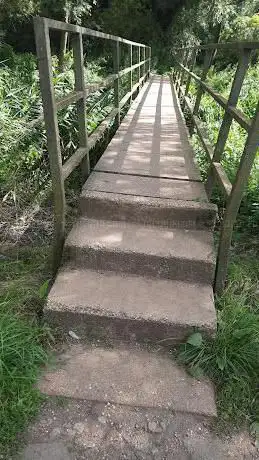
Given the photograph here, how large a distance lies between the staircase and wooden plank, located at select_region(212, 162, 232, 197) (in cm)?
23

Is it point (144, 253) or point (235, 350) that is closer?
point (235, 350)

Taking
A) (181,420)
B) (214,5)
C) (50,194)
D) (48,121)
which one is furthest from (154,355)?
(214,5)

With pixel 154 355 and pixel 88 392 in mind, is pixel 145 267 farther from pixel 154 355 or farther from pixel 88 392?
pixel 88 392

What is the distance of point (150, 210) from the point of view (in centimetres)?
285

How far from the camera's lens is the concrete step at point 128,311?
2.29m

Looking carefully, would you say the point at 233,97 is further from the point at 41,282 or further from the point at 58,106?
the point at 41,282

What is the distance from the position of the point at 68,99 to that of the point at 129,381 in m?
1.82

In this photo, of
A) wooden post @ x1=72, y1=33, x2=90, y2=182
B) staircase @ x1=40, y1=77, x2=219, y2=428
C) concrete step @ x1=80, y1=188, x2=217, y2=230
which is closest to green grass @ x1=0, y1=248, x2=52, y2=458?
staircase @ x1=40, y1=77, x2=219, y2=428

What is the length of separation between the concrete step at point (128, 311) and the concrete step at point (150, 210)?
22.7 inches

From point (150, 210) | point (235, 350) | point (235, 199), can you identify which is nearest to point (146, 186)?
point (150, 210)

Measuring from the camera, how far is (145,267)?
2602 millimetres

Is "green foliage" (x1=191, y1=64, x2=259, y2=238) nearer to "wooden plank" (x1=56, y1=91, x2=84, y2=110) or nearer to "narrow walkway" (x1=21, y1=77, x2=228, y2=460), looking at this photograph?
"narrow walkway" (x1=21, y1=77, x2=228, y2=460)

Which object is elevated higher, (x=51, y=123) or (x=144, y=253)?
(x=51, y=123)

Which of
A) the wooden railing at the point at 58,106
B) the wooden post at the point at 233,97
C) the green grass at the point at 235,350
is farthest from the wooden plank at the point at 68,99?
the green grass at the point at 235,350
